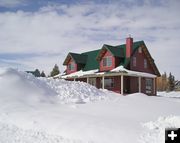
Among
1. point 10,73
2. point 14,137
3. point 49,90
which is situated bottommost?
point 14,137

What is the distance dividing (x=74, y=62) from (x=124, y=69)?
9177 millimetres

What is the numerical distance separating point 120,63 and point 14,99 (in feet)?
57.5

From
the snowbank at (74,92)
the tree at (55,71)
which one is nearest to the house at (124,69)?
the snowbank at (74,92)

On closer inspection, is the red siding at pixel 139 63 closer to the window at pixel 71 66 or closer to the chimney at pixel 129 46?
the chimney at pixel 129 46

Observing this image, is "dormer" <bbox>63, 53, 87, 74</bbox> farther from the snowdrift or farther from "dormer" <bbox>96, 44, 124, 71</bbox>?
the snowdrift

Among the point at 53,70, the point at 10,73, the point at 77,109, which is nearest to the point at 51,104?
the point at 77,109

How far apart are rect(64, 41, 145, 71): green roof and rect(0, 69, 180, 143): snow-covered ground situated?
11.8 m

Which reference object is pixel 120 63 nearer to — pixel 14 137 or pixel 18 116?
pixel 18 116

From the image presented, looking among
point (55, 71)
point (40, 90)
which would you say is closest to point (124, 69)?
point (40, 90)

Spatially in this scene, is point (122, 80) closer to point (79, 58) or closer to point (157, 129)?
point (79, 58)

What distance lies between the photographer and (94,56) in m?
34.9

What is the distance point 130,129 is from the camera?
9.06 meters

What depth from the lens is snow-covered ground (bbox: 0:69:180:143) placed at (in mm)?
8500

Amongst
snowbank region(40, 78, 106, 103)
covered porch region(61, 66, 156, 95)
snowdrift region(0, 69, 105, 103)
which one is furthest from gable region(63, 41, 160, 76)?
snowdrift region(0, 69, 105, 103)
